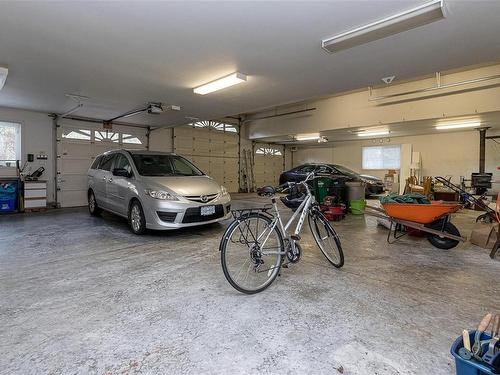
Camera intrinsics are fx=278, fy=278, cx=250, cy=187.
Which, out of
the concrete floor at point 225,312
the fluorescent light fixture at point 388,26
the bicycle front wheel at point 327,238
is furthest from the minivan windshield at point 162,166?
the fluorescent light fixture at point 388,26

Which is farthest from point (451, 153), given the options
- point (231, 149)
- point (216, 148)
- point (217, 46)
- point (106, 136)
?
point (106, 136)

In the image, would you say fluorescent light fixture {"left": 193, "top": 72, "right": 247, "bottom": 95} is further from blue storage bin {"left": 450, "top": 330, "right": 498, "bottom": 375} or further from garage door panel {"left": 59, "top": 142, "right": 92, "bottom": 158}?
garage door panel {"left": 59, "top": 142, "right": 92, "bottom": 158}

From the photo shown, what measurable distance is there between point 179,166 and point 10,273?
2.86m

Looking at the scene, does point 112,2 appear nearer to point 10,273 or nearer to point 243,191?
point 10,273

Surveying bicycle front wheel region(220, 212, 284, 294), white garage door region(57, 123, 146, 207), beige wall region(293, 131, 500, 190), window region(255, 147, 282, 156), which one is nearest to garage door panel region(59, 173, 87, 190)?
white garage door region(57, 123, 146, 207)

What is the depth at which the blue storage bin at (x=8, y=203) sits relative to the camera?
642 centimetres

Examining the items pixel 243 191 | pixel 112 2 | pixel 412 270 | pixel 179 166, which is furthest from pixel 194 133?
pixel 412 270

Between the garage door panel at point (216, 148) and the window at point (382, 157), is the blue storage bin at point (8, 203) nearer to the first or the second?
the garage door panel at point (216, 148)

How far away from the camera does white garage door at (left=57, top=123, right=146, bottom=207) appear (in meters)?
7.66

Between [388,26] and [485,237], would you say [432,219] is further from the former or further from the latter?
[388,26]

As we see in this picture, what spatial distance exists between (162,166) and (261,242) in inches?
120

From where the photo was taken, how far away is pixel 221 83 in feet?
15.2

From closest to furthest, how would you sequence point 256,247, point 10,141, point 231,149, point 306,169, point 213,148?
point 256,247 → point 10,141 → point 306,169 → point 213,148 → point 231,149

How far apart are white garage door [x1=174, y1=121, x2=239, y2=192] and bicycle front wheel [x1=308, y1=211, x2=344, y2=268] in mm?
8208
